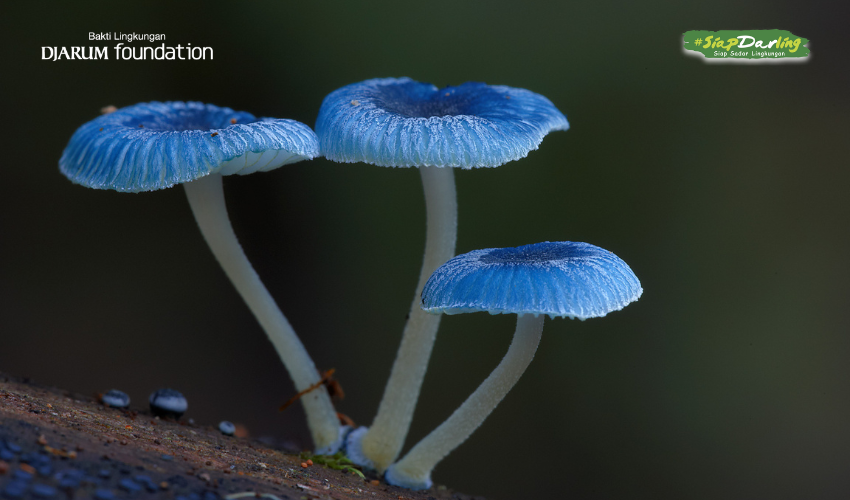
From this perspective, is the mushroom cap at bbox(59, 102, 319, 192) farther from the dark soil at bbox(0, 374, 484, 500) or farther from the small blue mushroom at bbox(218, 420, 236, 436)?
the small blue mushroom at bbox(218, 420, 236, 436)

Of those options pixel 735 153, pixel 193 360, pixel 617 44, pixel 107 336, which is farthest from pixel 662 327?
pixel 107 336

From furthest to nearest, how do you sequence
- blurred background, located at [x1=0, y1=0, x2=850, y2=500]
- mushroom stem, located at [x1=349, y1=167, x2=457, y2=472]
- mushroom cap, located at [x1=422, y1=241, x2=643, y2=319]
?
blurred background, located at [x1=0, y1=0, x2=850, y2=500]
mushroom stem, located at [x1=349, y1=167, x2=457, y2=472]
mushroom cap, located at [x1=422, y1=241, x2=643, y2=319]

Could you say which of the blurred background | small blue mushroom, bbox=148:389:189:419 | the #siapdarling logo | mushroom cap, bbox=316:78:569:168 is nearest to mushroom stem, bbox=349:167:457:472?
mushroom cap, bbox=316:78:569:168

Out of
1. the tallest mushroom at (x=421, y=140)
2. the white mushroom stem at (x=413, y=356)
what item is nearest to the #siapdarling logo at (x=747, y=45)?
the tallest mushroom at (x=421, y=140)

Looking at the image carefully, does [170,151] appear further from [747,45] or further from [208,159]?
[747,45]

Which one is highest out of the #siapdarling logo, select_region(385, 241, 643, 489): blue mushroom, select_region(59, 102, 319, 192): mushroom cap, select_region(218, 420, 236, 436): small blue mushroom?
the #siapdarling logo

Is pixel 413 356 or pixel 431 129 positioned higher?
pixel 431 129

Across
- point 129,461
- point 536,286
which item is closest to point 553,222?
point 536,286
